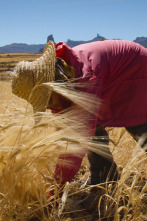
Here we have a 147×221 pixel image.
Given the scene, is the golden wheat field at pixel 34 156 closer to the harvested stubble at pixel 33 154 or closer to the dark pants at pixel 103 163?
the harvested stubble at pixel 33 154

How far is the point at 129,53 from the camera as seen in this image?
4.81ft

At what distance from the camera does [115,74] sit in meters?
1.42

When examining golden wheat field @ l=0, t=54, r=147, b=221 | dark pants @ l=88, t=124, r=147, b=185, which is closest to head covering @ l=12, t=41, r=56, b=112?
golden wheat field @ l=0, t=54, r=147, b=221

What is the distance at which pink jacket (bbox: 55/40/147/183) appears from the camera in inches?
49.6

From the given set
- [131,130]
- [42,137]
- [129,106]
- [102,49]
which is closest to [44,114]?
[42,137]

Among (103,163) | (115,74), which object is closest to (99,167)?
(103,163)

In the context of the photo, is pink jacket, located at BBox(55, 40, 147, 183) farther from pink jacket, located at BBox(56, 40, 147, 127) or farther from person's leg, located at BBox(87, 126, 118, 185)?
person's leg, located at BBox(87, 126, 118, 185)

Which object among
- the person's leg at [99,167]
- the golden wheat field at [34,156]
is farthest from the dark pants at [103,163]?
the golden wheat field at [34,156]

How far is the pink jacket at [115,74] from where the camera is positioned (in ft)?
4.13

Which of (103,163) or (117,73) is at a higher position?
(117,73)

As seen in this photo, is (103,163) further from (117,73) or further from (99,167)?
(117,73)

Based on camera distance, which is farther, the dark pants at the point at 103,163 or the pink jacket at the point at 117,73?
the dark pants at the point at 103,163

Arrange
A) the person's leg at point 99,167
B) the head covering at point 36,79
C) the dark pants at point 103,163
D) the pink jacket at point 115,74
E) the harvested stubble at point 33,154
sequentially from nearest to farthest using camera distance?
the harvested stubble at point 33,154, the head covering at point 36,79, the pink jacket at point 115,74, the dark pants at point 103,163, the person's leg at point 99,167

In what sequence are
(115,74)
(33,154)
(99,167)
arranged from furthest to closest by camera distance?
1. (99,167)
2. (115,74)
3. (33,154)
